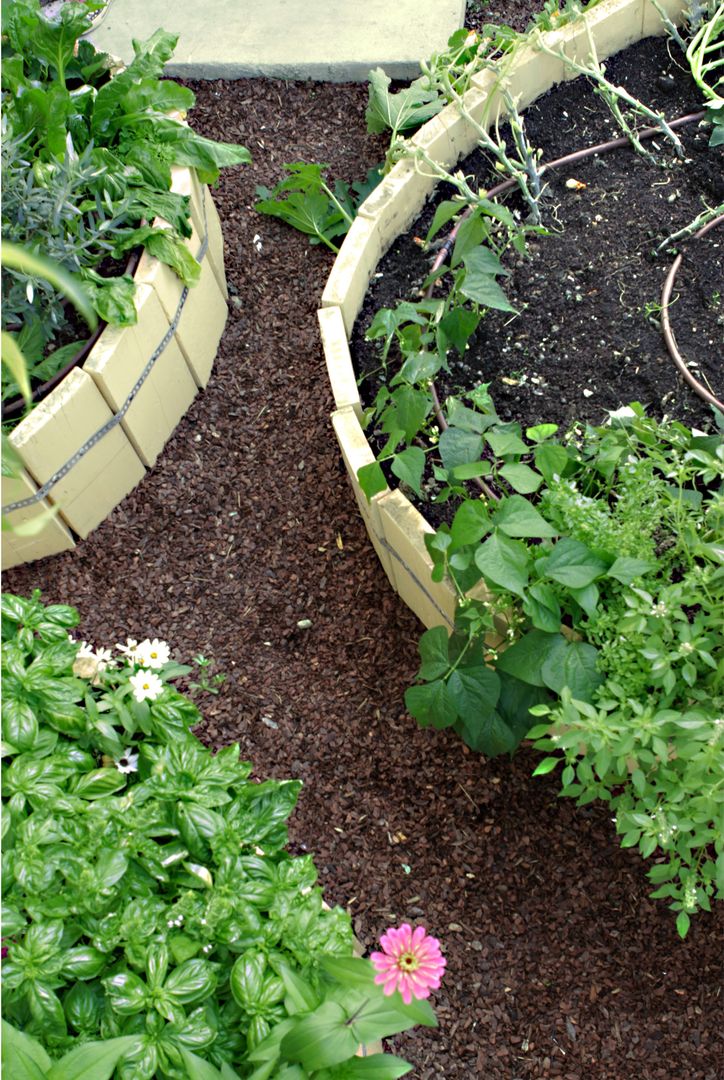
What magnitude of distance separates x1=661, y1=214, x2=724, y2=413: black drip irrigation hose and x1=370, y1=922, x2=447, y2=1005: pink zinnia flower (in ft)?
5.13

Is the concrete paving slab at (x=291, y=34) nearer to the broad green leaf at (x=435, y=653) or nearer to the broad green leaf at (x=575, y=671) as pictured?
the broad green leaf at (x=435, y=653)

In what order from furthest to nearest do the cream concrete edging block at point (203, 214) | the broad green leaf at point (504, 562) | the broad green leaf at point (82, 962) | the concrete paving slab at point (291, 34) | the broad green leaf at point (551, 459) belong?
the concrete paving slab at point (291, 34) < the cream concrete edging block at point (203, 214) < the broad green leaf at point (551, 459) < the broad green leaf at point (504, 562) < the broad green leaf at point (82, 962)

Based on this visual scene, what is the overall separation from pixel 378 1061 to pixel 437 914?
2.55 ft

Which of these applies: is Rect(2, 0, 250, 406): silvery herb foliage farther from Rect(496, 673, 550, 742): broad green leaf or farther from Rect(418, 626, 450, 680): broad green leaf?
Rect(496, 673, 550, 742): broad green leaf

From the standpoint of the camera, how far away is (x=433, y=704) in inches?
83.3

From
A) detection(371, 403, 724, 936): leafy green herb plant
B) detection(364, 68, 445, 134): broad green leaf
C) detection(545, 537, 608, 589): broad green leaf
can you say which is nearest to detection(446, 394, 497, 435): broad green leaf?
detection(371, 403, 724, 936): leafy green herb plant

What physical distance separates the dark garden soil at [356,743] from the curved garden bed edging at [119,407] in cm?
7

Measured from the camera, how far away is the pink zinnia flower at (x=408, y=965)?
130cm

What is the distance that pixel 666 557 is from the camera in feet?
6.57

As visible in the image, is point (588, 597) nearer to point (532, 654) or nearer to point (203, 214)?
point (532, 654)

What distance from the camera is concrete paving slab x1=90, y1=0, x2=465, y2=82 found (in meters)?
3.59

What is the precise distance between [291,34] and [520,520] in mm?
2551

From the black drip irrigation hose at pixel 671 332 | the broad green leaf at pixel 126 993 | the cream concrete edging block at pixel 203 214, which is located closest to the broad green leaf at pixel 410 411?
the black drip irrigation hose at pixel 671 332

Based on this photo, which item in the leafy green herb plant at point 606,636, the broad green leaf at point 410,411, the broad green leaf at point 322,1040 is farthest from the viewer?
the broad green leaf at point 410,411
